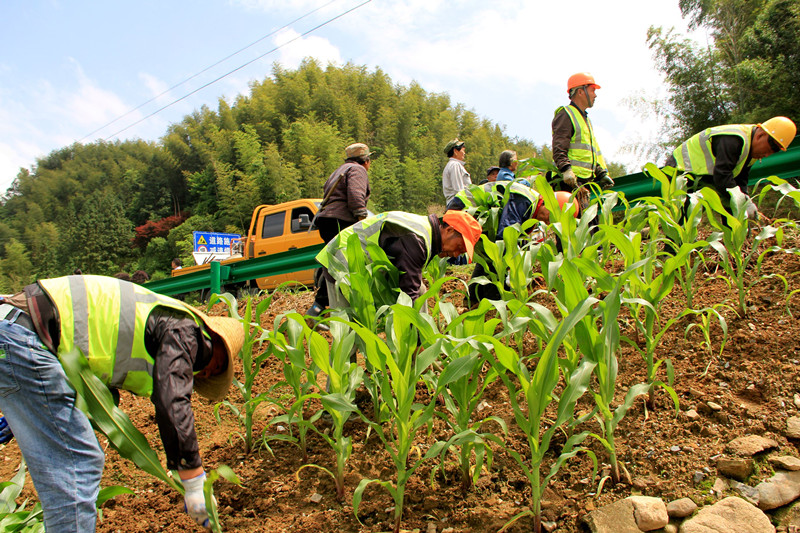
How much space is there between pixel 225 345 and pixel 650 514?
1.64 m

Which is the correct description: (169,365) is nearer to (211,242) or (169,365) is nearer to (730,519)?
(730,519)

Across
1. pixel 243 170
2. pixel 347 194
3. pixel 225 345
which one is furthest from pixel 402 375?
pixel 243 170

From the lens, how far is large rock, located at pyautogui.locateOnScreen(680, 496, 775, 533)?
1.50 meters

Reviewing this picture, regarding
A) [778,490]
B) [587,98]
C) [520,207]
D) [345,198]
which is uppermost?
[587,98]

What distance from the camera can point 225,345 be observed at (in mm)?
1898

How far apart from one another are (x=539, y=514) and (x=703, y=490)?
0.58 metres

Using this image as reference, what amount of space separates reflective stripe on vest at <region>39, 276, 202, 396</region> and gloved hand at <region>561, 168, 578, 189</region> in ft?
10.3

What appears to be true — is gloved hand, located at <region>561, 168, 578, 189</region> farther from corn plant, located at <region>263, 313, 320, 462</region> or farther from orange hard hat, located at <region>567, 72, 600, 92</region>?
corn plant, located at <region>263, 313, 320, 462</region>

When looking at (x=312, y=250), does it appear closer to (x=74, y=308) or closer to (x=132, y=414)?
(x=132, y=414)

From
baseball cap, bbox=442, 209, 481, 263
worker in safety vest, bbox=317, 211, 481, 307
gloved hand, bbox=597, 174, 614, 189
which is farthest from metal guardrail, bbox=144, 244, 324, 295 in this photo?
gloved hand, bbox=597, 174, 614, 189

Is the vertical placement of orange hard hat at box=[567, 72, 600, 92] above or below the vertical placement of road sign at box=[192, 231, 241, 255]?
above

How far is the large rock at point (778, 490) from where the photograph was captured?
1.60 meters

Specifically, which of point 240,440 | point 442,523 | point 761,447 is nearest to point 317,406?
point 240,440

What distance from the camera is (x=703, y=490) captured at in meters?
1.68
